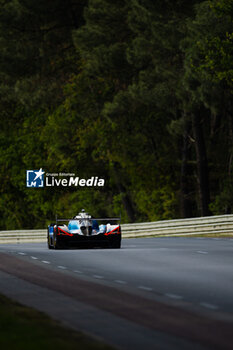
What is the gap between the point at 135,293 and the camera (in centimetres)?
1642

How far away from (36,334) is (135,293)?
581 centimetres

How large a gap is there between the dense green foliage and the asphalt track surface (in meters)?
22.1

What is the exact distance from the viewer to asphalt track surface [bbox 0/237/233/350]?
442 inches

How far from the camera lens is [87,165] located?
6844 centimetres

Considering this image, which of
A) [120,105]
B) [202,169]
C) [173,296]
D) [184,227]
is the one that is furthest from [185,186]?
[173,296]

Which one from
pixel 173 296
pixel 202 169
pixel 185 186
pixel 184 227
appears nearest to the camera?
pixel 173 296

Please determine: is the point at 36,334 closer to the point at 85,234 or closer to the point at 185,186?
the point at 85,234

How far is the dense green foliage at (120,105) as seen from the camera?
171ft
